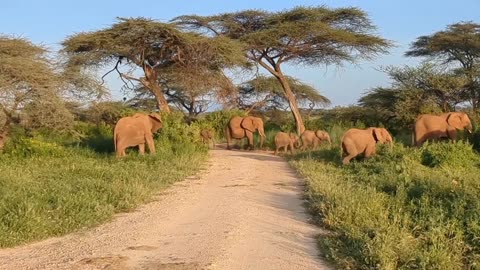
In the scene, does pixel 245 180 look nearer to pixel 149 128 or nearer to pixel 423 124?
pixel 149 128

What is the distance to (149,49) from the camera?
21.0 m

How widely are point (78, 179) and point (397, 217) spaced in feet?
17.3

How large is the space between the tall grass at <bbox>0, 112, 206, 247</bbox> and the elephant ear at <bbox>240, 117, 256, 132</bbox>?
13.7 feet

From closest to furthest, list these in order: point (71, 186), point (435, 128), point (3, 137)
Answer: point (71, 186), point (435, 128), point (3, 137)

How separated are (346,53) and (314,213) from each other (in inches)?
663

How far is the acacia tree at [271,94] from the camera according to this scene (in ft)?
114

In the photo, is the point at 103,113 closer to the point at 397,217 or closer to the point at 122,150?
the point at 122,150

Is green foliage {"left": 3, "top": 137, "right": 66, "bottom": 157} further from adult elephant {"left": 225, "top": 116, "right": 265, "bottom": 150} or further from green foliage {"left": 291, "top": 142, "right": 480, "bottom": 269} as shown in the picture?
adult elephant {"left": 225, "top": 116, "right": 265, "bottom": 150}

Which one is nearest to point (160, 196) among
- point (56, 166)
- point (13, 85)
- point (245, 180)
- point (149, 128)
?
point (245, 180)

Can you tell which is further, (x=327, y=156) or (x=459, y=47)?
(x=459, y=47)

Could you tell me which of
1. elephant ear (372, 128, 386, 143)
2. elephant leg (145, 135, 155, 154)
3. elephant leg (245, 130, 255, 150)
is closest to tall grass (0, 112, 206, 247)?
elephant leg (145, 135, 155, 154)

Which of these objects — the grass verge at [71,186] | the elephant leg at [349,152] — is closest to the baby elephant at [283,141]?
the grass verge at [71,186]

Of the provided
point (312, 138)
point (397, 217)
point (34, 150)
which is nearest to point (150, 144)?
point (34, 150)

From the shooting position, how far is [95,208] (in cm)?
807
